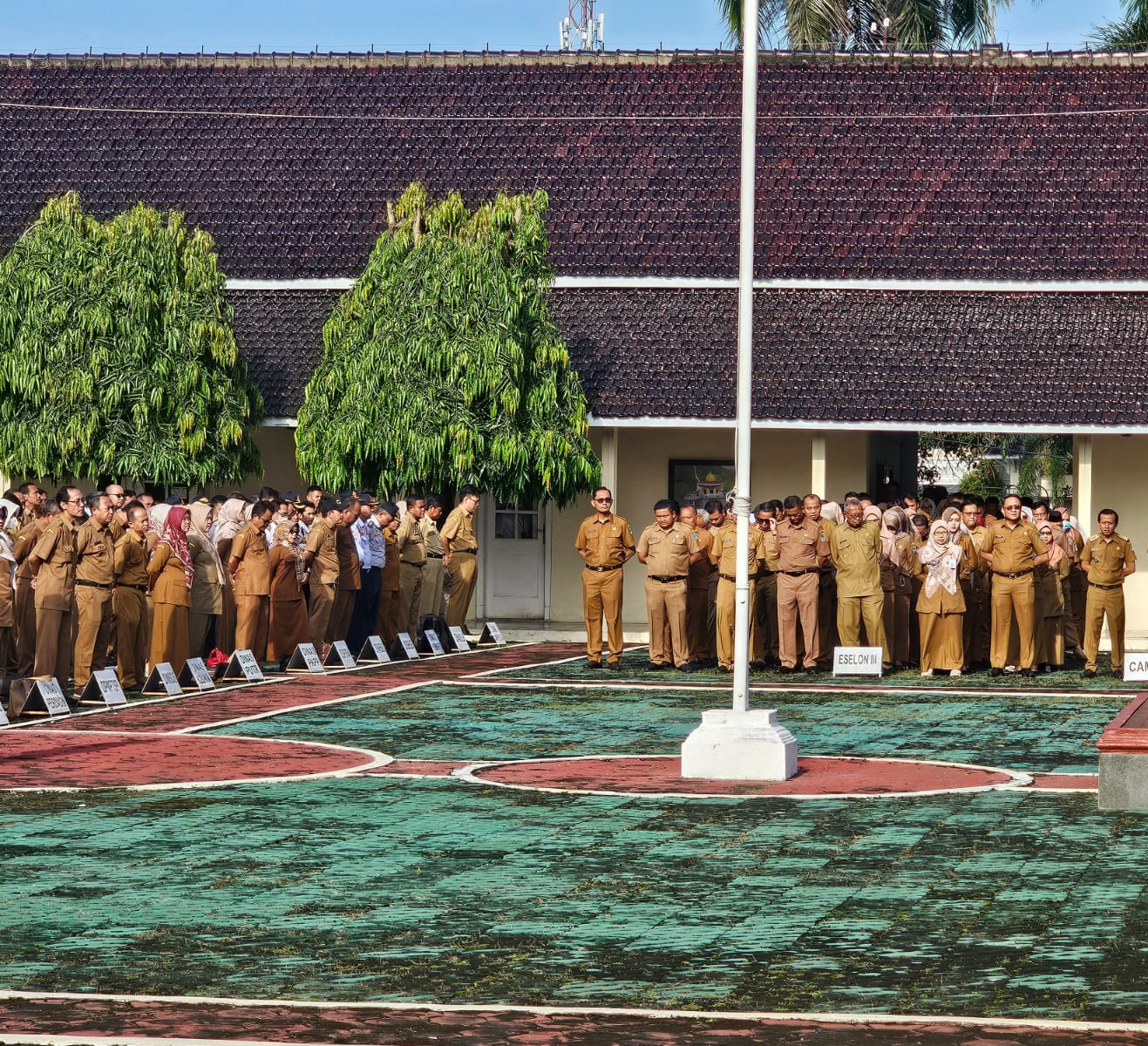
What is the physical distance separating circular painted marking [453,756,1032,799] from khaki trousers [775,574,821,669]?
762 cm

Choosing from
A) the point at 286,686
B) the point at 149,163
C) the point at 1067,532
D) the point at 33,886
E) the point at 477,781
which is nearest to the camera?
the point at 33,886

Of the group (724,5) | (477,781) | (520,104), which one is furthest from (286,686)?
(724,5)

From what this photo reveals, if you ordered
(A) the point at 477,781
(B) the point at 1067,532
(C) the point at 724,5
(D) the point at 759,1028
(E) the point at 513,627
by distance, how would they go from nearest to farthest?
(D) the point at 759,1028 < (A) the point at 477,781 < (B) the point at 1067,532 < (E) the point at 513,627 < (C) the point at 724,5

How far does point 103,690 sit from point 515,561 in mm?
12893

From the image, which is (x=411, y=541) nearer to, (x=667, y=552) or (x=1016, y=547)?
(x=667, y=552)

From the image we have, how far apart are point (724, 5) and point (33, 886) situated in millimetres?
40370

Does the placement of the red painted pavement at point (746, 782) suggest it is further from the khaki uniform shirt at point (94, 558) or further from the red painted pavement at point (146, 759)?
the khaki uniform shirt at point (94, 558)

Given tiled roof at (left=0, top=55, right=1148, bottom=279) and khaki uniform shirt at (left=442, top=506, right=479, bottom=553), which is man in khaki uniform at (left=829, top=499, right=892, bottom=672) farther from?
tiled roof at (left=0, top=55, right=1148, bottom=279)

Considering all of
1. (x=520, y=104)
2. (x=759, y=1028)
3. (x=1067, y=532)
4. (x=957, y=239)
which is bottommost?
(x=759, y=1028)

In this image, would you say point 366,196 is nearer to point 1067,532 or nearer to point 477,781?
point 1067,532

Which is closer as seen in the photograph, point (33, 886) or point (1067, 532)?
point (33, 886)

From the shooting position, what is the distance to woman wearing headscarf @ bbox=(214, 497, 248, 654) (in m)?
22.1

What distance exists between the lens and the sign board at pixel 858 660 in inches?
881

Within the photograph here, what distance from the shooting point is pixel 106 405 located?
91.3 ft
